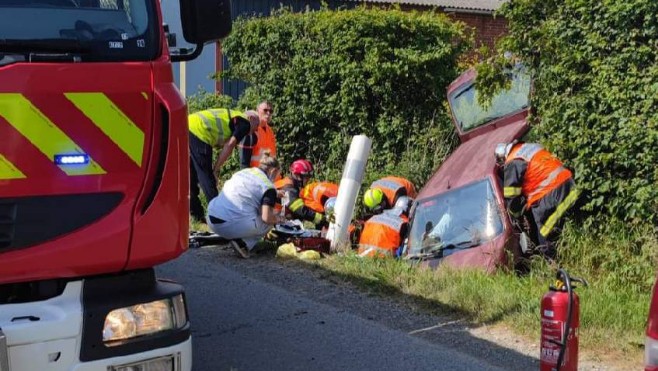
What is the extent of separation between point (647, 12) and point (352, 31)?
517 cm

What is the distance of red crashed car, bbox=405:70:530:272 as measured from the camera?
652cm

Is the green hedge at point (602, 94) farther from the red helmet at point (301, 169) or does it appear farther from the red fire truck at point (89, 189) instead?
the red fire truck at point (89, 189)

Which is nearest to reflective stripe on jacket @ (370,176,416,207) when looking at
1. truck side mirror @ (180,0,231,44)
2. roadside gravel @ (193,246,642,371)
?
roadside gravel @ (193,246,642,371)

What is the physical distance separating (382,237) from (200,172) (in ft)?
9.62

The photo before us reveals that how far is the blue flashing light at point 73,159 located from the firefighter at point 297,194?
19.8ft

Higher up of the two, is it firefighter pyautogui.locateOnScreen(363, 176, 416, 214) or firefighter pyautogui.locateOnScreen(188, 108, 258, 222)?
firefighter pyautogui.locateOnScreen(188, 108, 258, 222)

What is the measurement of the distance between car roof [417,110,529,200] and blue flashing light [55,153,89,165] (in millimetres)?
4625

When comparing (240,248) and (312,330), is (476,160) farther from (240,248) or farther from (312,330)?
(312,330)

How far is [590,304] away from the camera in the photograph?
535 cm

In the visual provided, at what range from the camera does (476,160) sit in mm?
7426

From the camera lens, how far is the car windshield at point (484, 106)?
7.42 m

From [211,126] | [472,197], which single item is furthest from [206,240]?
Answer: [472,197]

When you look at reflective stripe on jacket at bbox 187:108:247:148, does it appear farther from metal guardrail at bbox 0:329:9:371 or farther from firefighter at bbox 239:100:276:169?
metal guardrail at bbox 0:329:9:371

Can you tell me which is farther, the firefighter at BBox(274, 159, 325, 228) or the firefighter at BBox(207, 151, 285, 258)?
the firefighter at BBox(274, 159, 325, 228)
